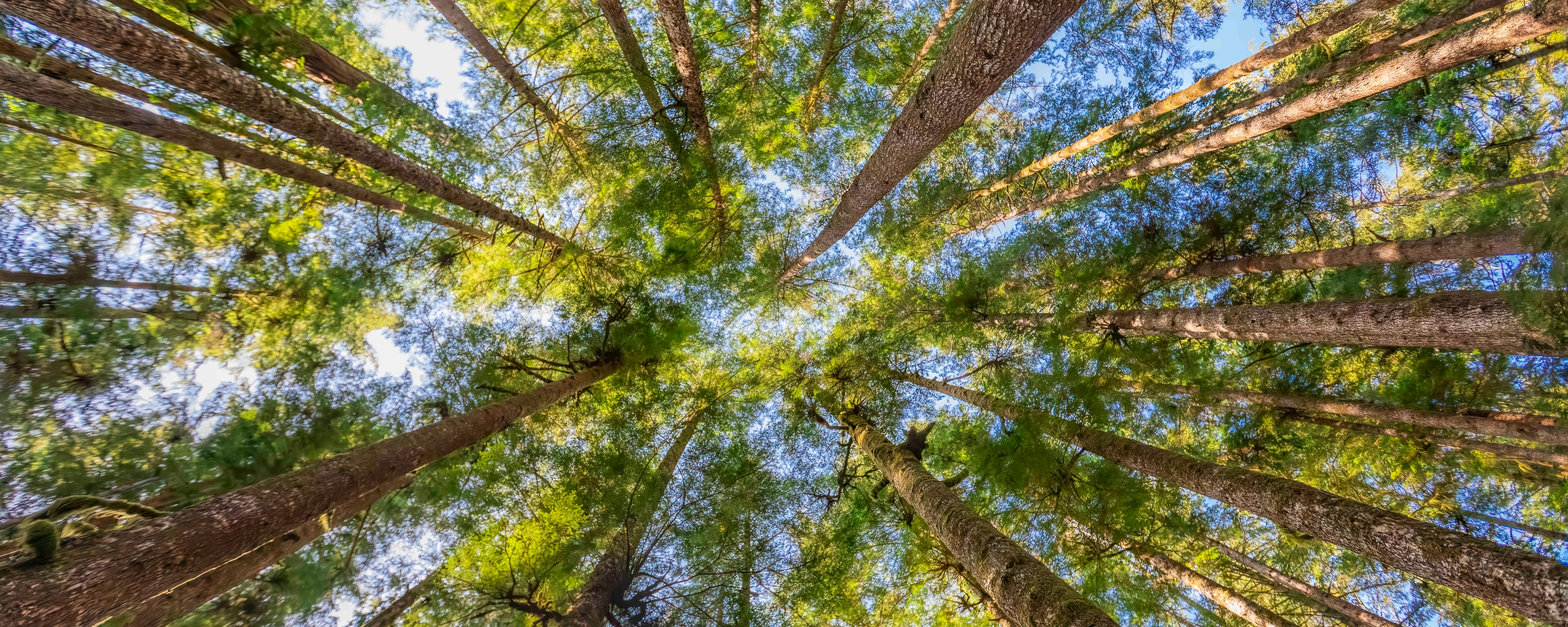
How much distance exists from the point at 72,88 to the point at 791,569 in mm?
7267

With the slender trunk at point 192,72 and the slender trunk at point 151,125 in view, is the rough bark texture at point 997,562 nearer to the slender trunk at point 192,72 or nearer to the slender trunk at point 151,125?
the slender trunk at point 192,72

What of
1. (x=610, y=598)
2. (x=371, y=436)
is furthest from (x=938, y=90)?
(x=371, y=436)

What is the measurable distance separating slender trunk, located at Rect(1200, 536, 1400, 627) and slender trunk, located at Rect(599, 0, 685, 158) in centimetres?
891

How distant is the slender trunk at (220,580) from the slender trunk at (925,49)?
8.14 m

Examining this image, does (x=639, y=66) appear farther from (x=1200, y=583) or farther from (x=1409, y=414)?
(x=1200, y=583)

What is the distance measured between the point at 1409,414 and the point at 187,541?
387 inches

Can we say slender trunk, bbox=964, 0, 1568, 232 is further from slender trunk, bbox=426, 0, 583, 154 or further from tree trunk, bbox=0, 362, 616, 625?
tree trunk, bbox=0, 362, 616, 625

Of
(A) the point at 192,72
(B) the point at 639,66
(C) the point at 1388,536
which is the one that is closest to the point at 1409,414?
(C) the point at 1388,536

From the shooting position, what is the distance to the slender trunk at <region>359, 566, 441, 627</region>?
518 centimetres

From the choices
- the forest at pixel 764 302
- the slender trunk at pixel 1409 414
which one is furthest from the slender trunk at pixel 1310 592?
the slender trunk at pixel 1409 414

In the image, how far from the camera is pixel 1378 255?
4855 millimetres

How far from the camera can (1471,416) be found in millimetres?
4836

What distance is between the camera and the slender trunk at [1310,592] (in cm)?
568

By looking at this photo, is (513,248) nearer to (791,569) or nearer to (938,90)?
(791,569)
